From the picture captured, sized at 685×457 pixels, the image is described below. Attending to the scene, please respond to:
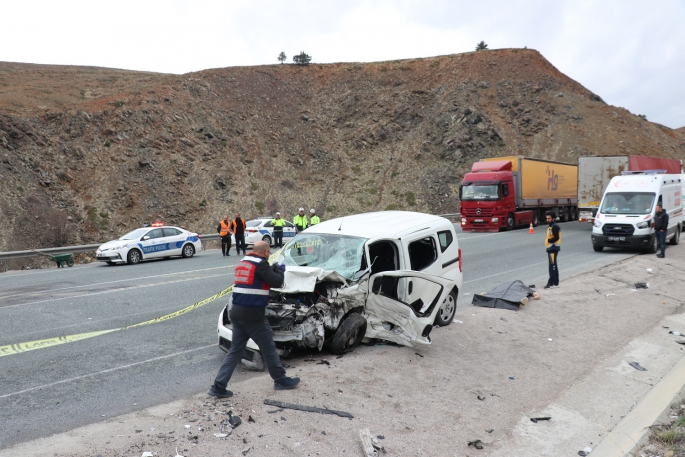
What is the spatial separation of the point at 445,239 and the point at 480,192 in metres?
21.3

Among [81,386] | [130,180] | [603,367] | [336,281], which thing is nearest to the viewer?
[81,386]

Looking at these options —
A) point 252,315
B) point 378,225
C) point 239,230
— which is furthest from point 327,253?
point 239,230

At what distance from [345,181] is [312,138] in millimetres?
6685

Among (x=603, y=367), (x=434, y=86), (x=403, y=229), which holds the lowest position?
(x=603, y=367)

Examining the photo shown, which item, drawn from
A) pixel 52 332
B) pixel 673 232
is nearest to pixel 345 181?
pixel 673 232

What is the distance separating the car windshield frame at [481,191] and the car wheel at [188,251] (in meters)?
15.1

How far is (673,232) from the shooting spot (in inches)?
814

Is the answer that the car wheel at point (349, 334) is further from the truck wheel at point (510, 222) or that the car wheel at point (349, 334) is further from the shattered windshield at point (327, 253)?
the truck wheel at point (510, 222)

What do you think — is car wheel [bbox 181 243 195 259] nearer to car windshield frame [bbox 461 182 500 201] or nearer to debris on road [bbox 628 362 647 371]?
car windshield frame [bbox 461 182 500 201]

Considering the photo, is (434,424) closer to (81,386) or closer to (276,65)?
(81,386)

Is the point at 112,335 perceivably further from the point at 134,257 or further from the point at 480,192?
the point at 480,192

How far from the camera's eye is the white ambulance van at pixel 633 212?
18406 mm

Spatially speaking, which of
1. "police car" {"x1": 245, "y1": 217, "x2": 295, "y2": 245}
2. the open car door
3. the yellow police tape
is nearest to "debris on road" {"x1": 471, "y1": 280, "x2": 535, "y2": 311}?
the open car door

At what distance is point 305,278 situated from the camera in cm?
700
